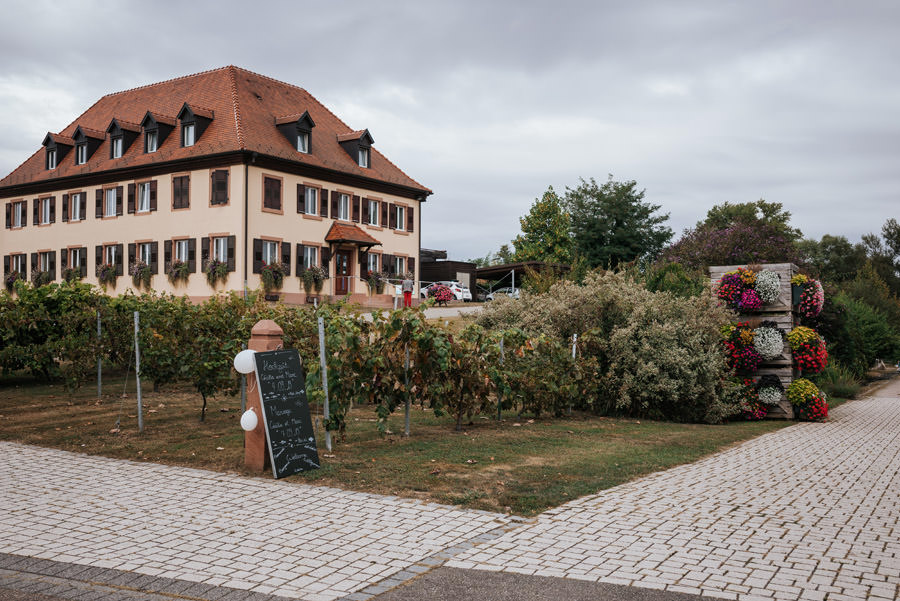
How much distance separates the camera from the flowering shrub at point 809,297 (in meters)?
16.4

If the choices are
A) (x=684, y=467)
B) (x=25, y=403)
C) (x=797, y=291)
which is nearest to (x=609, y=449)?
(x=684, y=467)

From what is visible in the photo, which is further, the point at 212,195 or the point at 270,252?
the point at 270,252

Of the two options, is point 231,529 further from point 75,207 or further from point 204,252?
point 75,207

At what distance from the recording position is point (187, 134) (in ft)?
127

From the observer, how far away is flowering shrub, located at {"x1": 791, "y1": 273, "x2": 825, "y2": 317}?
16391mm

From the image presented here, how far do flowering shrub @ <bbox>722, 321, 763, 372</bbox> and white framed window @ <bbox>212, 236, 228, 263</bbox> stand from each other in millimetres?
26093

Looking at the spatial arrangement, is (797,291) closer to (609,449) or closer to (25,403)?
(609,449)

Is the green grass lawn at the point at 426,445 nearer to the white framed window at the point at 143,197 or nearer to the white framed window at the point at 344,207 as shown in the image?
the white framed window at the point at 143,197

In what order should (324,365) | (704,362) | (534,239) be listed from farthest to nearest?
(534,239) < (704,362) < (324,365)

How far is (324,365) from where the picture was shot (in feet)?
30.0

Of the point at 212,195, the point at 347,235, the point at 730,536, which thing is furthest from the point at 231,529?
the point at 347,235

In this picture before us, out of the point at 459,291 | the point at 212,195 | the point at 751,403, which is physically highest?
the point at 212,195

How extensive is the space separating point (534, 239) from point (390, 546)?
63274mm

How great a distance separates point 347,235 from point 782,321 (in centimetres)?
2707
